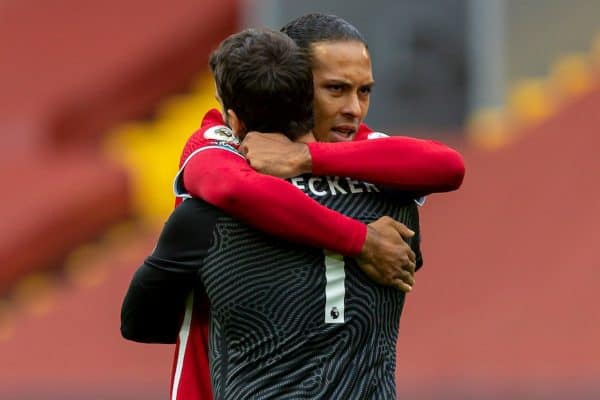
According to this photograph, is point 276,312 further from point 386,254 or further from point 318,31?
point 318,31

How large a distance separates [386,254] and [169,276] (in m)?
0.33

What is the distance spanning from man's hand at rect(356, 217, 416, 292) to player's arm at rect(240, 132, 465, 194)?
7 centimetres

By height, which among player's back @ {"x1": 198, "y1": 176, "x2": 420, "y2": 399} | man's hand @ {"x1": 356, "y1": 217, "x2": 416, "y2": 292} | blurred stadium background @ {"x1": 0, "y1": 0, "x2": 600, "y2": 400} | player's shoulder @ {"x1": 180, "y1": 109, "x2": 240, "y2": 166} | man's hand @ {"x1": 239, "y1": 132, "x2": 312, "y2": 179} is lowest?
player's back @ {"x1": 198, "y1": 176, "x2": 420, "y2": 399}

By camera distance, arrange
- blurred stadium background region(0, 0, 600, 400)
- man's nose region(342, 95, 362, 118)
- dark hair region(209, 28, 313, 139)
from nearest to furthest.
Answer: dark hair region(209, 28, 313, 139), man's nose region(342, 95, 362, 118), blurred stadium background region(0, 0, 600, 400)

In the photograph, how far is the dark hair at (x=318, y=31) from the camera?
2.42 meters

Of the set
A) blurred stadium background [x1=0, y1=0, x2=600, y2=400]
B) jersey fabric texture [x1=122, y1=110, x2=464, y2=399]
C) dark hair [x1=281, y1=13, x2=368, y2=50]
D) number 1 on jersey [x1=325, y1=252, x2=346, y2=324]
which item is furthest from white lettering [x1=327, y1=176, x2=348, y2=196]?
blurred stadium background [x1=0, y1=0, x2=600, y2=400]

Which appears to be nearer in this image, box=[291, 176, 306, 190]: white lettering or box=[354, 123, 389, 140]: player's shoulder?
box=[291, 176, 306, 190]: white lettering

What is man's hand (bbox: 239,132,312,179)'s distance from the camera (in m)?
2.27

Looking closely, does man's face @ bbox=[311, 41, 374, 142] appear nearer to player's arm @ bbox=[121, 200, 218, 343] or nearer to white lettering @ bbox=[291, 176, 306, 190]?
white lettering @ bbox=[291, 176, 306, 190]

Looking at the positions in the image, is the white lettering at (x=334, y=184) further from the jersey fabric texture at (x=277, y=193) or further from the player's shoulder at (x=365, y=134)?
the player's shoulder at (x=365, y=134)

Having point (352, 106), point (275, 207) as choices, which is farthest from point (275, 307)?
point (352, 106)

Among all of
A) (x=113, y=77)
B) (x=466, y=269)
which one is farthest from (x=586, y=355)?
(x=113, y=77)

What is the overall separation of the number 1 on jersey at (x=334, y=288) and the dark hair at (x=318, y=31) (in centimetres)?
36

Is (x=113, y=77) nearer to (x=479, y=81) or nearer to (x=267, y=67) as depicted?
(x=479, y=81)
